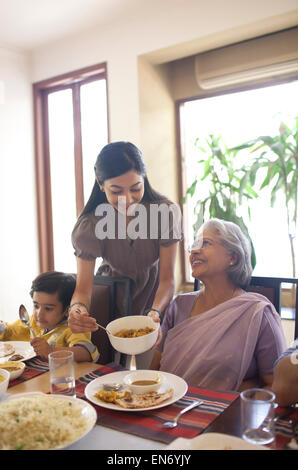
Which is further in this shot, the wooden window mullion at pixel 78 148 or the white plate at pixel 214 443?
the wooden window mullion at pixel 78 148

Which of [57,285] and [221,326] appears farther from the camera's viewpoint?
[57,285]

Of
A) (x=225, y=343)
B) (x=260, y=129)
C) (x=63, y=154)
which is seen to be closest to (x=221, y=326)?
(x=225, y=343)

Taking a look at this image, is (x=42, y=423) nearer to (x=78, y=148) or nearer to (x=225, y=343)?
(x=225, y=343)

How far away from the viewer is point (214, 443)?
87 centimetres

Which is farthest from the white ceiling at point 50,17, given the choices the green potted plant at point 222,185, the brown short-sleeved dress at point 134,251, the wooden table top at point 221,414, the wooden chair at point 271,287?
the wooden table top at point 221,414

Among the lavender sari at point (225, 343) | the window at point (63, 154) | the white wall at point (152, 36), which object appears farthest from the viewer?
the window at point (63, 154)

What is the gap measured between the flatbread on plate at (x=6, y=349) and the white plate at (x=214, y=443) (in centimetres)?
91

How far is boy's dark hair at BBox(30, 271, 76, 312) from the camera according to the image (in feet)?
5.71

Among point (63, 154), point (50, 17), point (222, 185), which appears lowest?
point (222, 185)

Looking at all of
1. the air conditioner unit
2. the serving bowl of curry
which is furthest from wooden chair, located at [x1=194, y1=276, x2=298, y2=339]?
the air conditioner unit

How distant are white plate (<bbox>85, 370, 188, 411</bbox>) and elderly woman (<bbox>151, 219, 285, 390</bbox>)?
27cm

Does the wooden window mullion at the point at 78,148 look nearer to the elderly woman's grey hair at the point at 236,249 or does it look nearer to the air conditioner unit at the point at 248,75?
the air conditioner unit at the point at 248,75

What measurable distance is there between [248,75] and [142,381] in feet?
8.37

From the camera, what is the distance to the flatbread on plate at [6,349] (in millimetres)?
1588
